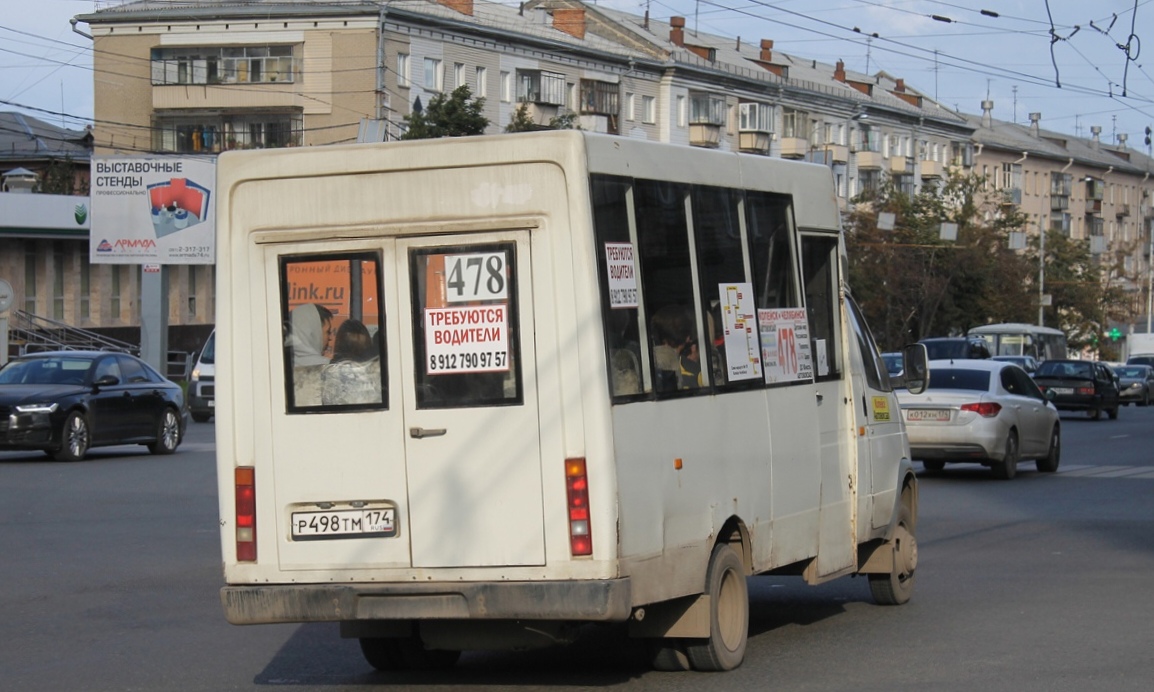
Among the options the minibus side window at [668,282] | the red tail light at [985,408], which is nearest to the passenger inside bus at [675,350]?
the minibus side window at [668,282]

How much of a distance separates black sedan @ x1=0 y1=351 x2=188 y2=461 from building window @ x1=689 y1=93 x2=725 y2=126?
57649 mm

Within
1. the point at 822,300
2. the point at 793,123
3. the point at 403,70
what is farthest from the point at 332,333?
the point at 793,123

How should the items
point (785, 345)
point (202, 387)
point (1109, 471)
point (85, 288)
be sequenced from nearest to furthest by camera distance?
point (785, 345) < point (1109, 471) < point (202, 387) < point (85, 288)

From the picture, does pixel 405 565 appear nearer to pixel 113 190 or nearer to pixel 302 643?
pixel 302 643

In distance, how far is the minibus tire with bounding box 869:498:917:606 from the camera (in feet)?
35.1

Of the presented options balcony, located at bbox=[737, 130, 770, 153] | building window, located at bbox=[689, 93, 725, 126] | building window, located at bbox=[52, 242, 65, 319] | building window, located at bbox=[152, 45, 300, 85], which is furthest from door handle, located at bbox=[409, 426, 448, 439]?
balcony, located at bbox=[737, 130, 770, 153]

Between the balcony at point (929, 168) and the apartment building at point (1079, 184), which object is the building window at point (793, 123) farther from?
the apartment building at point (1079, 184)

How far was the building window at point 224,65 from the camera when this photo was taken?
67062 millimetres

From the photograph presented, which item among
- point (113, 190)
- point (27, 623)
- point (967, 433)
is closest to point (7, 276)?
point (113, 190)

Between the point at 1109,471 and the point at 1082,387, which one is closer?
the point at 1109,471

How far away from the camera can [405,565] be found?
744 cm

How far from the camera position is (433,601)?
24.1 ft

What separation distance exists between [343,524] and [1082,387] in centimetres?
3909

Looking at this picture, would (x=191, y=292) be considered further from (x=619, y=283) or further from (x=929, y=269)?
(x=619, y=283)
